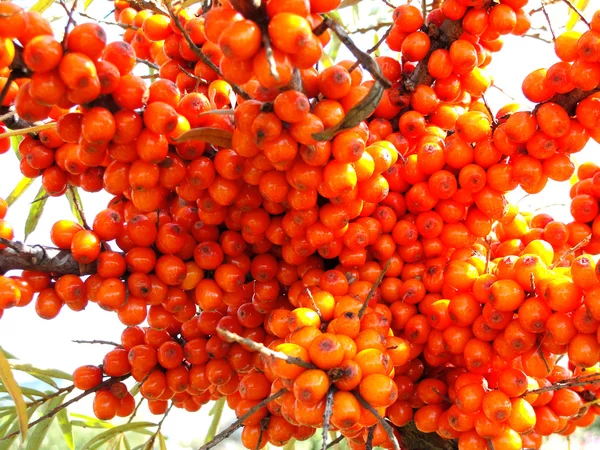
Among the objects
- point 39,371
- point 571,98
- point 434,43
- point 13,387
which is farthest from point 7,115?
point 571,98

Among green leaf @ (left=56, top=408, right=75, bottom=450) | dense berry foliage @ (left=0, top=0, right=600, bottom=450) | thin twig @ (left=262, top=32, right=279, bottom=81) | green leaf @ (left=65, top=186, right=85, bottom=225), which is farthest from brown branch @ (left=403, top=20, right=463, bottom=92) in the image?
green leaf @ (left=56, top=408, right=75, bottom=450)

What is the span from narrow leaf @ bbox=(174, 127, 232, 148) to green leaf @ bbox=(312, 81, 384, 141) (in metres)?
0.21

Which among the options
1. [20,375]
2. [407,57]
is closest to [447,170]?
[407,57]

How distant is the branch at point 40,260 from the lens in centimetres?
107

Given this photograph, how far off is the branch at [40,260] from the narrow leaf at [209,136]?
1.13ft

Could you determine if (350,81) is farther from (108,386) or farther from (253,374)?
(108,386)

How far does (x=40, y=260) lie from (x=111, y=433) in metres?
0.71

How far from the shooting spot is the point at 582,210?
1.33 meters

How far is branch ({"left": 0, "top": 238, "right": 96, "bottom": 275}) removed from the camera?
107 centimetres

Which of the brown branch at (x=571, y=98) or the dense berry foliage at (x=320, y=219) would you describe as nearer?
the dense berry foliage at (x=320, y=219)

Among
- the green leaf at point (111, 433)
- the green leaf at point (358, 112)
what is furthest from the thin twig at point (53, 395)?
the green leaf at point (358, 112)

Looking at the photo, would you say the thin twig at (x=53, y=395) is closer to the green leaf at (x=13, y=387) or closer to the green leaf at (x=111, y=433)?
the green leaf at (x=111, y=433)

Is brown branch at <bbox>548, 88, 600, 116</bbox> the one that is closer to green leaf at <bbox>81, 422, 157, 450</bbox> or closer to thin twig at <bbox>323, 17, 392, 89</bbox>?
thin twig at <bbox>323, 17, 392, 89</bbox>

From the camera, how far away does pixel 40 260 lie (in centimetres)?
111
